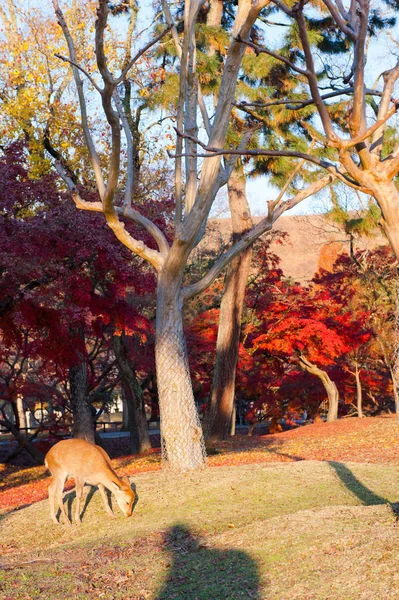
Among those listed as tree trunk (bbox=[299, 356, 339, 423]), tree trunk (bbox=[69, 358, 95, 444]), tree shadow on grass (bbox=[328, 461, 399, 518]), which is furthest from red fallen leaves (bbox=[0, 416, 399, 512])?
tree trunk (bbox=[299, 356, 339, 423])

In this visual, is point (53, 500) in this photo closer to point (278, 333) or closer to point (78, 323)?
point (78, 323)

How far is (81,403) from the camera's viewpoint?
20016 millimetres

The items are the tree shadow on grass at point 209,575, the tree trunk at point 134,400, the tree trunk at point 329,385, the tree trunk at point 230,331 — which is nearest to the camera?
the tree shadow on grass at point 209,575

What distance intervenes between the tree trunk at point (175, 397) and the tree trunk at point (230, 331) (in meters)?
7.60

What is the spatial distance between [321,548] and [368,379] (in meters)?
22.8

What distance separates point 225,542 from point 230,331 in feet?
41.0

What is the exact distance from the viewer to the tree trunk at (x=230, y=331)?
1920 cm

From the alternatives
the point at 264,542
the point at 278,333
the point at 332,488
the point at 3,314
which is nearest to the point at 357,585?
the point at 264,542

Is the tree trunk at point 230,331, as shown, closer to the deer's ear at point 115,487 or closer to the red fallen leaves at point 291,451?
the red fallen leaves at point 291,451

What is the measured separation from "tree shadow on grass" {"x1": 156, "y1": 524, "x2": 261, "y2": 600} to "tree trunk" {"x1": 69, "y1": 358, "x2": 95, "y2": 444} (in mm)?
12871

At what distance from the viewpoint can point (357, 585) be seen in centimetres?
501

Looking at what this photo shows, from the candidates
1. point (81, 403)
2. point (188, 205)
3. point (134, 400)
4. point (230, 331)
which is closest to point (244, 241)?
point (188, 205)

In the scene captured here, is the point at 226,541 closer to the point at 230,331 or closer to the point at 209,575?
the point at 209,575

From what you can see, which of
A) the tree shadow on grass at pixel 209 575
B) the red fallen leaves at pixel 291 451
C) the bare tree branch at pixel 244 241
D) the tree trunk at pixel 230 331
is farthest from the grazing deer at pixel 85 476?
the tree trunk at pixel 230 331
